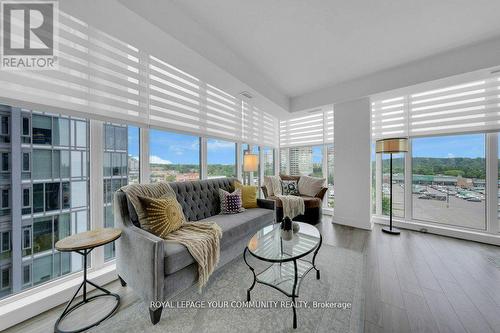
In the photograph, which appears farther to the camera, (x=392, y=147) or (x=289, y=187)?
(x=289, y=187)

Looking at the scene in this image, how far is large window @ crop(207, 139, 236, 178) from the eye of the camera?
3.34 m

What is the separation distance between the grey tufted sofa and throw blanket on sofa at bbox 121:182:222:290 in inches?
2.4

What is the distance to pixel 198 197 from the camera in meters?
2.59

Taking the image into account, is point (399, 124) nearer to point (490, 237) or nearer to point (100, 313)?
point (490, 237)

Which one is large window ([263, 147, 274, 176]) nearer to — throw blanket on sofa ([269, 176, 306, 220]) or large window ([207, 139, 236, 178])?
large window ([207, 139, 236, 178])

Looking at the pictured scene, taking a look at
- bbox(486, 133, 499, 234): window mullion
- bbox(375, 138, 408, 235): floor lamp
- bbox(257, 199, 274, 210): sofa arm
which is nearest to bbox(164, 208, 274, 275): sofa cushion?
bbox(257, 199, 274, 210): sofa arm

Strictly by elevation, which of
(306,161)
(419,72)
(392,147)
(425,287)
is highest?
(419,72)

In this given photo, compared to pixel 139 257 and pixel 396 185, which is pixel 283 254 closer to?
pixel 139 257

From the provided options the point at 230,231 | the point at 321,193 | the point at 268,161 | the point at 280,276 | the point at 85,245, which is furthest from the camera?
the point at 268,161

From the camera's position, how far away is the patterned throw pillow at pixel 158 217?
1772mm

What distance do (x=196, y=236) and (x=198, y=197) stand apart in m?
0.87

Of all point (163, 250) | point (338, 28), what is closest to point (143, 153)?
point (163, 250)

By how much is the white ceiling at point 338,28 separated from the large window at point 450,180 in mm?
1596

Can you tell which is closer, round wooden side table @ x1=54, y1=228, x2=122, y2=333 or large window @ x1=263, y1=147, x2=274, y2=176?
round wooden side table @ x1=54, y1=228, x2=122, y2=333
